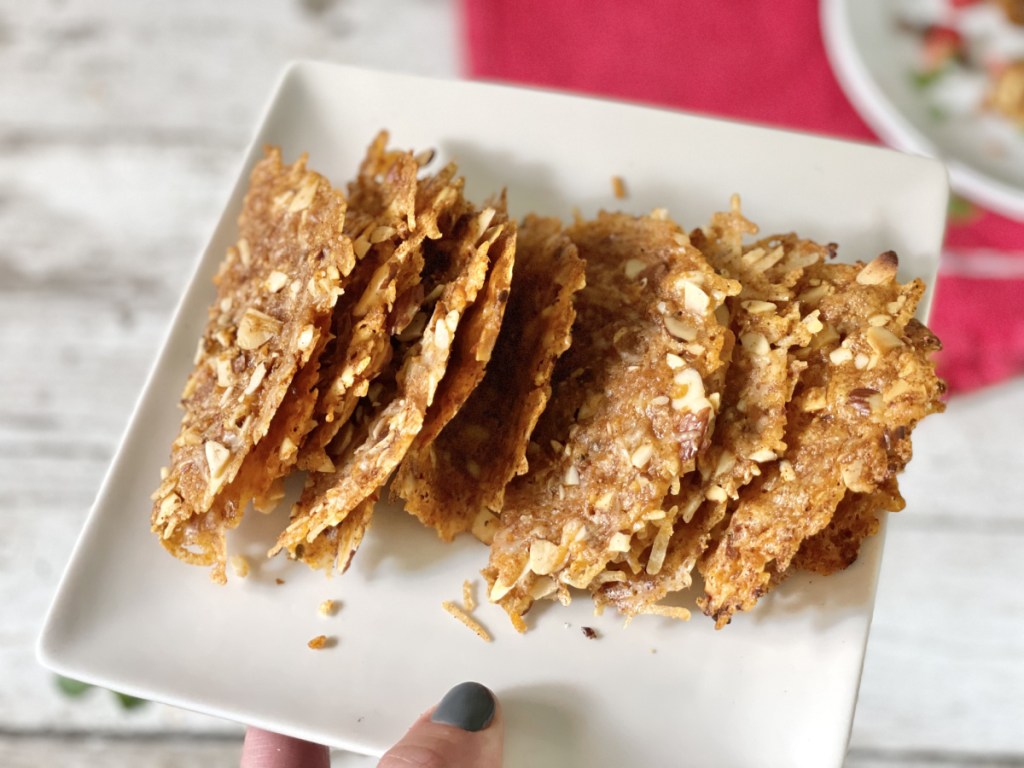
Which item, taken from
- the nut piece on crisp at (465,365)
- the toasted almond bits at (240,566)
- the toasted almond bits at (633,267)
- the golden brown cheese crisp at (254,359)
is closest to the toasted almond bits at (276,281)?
the golden brown cheese crisp at (254,359)

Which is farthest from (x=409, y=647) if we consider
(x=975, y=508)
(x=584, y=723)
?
(x=975, y=508)

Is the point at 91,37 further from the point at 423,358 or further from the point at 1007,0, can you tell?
the point at 1007,0

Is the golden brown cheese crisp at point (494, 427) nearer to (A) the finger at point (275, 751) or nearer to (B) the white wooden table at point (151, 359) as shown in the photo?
(A) the finger at point (275, 751)

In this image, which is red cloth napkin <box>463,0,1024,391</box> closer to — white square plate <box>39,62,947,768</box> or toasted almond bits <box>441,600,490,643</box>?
white square plate <box>39,62,947,768</box>

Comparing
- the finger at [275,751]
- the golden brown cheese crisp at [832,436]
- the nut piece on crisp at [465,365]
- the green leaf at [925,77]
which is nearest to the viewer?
the nut piece on crisp at [465,365]

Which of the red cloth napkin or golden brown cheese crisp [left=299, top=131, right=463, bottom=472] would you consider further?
the red cloth napkin

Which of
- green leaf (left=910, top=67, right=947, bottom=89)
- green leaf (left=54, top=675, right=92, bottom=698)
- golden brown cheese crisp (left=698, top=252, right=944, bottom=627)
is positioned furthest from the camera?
green leaf (left=910, top=67, right=947, bottom=89)

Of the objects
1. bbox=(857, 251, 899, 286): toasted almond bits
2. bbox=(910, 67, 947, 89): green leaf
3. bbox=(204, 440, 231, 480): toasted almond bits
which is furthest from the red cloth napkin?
bbox=(204, 440, 231, 480): toasted almond bits
